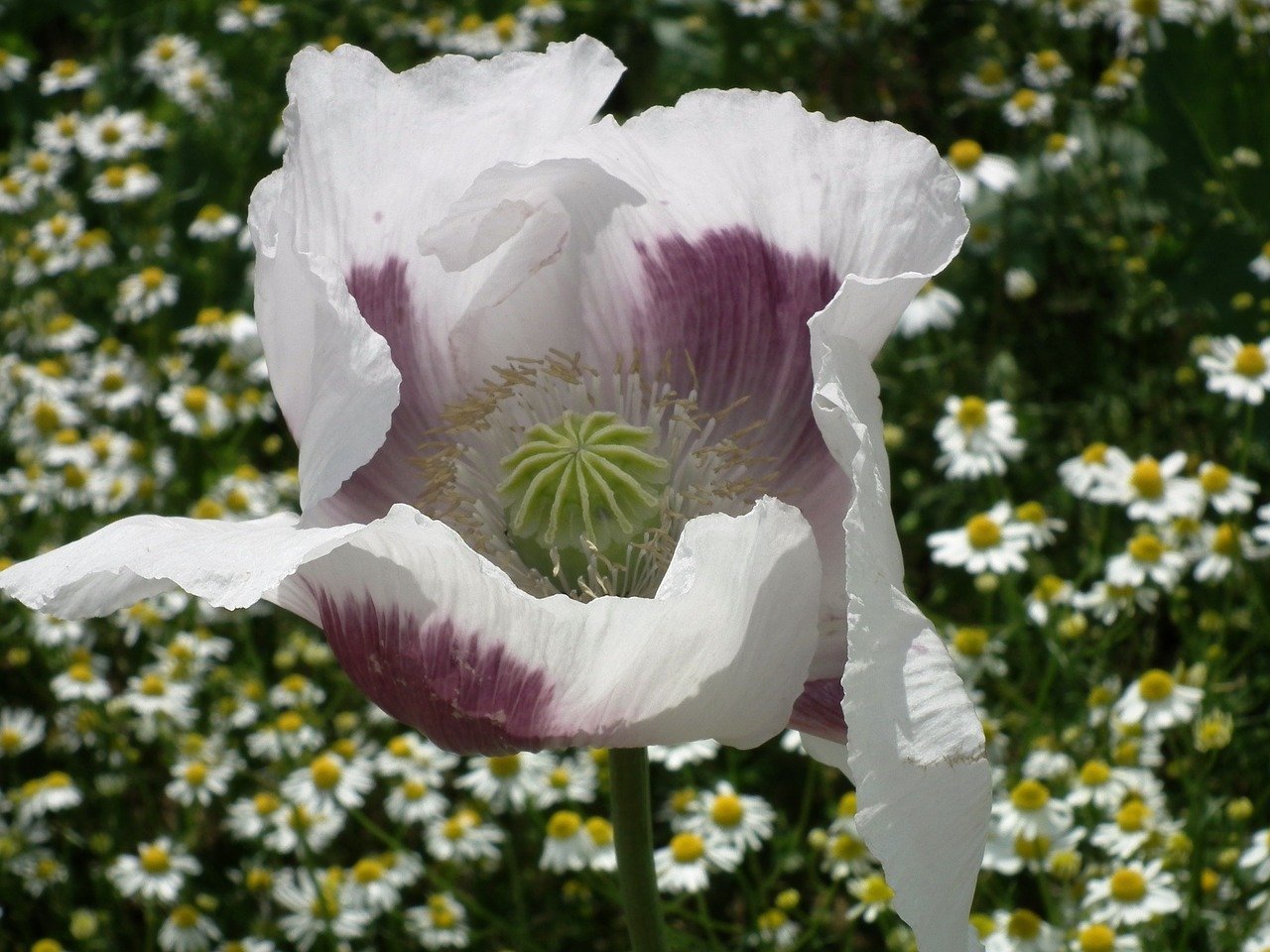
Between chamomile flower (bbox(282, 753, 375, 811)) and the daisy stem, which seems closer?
the daisy stem

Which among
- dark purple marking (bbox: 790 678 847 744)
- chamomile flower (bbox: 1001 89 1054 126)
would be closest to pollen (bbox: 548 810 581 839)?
dark purple marking (bbox: 790 678 847 744)

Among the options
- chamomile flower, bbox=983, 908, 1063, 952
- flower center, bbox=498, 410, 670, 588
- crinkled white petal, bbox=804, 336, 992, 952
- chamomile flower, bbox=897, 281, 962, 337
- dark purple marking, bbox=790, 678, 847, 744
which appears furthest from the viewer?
chamomile flower, bbox=897, 281, 962, 337

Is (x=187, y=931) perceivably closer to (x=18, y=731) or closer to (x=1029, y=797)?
(x=18, y=731)

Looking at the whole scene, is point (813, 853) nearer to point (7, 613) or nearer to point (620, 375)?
point (620, 375)

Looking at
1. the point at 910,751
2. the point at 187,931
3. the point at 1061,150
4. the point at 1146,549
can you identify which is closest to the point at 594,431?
the point at 910,751

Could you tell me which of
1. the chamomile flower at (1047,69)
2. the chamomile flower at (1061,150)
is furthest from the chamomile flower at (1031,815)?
the chamomile flower at (1047,69)

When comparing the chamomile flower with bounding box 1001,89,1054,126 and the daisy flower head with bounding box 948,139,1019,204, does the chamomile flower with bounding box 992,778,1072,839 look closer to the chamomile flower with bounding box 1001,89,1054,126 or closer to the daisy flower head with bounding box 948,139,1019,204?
the daisy flower head with bounding box 948,139,1019,204
